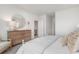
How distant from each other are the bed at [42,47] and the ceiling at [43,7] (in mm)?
428

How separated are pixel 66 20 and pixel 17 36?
0.79 meters

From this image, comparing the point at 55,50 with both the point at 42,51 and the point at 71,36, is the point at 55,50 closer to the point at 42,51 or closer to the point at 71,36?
the point at 42,51

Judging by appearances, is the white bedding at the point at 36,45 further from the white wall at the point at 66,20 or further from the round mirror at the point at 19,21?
the round mirror at the point at 19,21

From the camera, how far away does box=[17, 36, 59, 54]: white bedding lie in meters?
1.92

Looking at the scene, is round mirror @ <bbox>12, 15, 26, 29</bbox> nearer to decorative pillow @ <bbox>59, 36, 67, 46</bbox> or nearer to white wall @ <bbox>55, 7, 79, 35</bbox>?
white wall @ <bbox>55, 7, 79, 35</bbox>

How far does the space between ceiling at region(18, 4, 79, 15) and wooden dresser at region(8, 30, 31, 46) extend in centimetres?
36

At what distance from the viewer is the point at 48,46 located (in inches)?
77.9

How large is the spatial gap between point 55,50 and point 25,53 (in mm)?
443

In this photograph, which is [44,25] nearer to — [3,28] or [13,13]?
[13,13]

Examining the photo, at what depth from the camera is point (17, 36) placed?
6.56 feet

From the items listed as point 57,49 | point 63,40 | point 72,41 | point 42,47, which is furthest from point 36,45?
point 72,41

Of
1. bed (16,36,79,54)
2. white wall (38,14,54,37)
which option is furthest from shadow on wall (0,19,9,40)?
white wall (38,14,54,37)

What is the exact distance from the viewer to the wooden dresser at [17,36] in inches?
77.2
